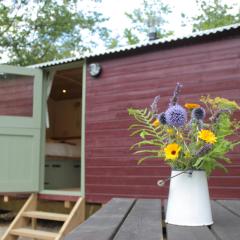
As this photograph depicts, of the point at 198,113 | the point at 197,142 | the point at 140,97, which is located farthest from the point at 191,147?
the point at 140,97

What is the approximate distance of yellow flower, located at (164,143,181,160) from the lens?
62.8 inches

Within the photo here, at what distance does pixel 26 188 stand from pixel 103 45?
42.1 ft

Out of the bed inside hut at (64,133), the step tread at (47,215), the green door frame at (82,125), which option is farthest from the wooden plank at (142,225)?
the bed inside hut at (64,133)

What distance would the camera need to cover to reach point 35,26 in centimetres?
1352

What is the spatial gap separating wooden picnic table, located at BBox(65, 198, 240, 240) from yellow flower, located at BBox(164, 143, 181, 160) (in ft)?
0.82

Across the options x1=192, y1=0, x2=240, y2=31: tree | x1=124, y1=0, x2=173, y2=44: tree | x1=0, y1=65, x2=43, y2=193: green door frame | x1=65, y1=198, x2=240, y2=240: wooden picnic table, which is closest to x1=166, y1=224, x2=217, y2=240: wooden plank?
x1=65, y1=198, x2=240, y2=240: wooden picnic table

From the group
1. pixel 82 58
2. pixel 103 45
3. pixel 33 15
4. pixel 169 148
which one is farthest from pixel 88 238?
pixel 103 45

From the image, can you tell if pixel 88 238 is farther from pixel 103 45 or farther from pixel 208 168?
pixel 103 45

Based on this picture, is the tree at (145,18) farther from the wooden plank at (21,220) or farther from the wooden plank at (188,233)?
the wooden plank at (188,233)

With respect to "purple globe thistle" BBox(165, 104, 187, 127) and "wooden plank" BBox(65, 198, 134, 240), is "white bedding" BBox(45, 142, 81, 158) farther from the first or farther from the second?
"purple globe thistle" BBox(165, 104, 187, 127)

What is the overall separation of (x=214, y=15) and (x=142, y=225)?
15130 mm

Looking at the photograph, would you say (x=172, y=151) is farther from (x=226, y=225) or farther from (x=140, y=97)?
(x=140, y=97)

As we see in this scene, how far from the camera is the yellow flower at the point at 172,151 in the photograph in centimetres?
160

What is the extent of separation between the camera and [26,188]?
5578mm
